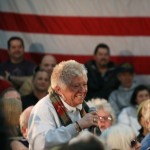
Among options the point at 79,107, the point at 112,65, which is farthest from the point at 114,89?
the point at 79,107

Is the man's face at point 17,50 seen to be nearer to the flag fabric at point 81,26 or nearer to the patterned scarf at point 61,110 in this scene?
the flag fabric at point 81,26

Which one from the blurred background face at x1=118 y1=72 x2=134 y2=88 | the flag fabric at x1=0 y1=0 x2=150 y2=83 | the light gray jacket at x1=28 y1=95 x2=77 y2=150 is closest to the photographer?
the light gray jacket at x1=28 y1=95 x2=77 y2=150

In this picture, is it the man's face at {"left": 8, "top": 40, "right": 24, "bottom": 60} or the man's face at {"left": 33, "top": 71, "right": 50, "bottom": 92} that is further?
the man's face at {"left": 8, "top": 40, "right": 24, "bottom": 60}

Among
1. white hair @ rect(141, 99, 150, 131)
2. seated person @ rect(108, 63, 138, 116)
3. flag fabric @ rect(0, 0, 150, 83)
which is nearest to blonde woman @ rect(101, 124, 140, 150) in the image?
white hair @ rect(141, 99, 150, 131)

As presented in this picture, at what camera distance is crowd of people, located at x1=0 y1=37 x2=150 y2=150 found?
3.18 meters

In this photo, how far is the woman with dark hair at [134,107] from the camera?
7117mm

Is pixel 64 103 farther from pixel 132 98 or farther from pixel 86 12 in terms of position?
pixel 86 12

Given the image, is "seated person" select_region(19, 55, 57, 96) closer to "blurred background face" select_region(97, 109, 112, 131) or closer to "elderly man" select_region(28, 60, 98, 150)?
"blurred background face" select_region(97, 109, 112, 131)

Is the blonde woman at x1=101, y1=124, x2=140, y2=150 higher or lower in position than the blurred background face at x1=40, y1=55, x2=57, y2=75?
lower

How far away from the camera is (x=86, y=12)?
28.2ft

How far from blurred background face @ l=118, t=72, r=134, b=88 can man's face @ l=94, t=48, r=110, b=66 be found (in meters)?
0.25

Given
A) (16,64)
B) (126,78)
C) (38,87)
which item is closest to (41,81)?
(38,87)

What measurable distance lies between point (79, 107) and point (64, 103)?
0.10m

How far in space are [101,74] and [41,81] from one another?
921 millimetres
